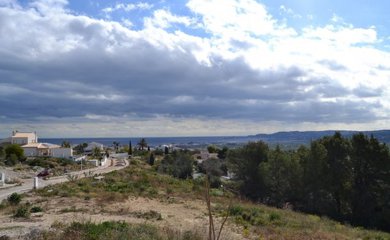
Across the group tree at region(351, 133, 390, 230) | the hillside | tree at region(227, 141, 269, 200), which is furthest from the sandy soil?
tree at region(227, 141, 269, 200)

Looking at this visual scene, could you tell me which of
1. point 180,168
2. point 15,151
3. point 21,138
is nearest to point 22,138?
point 21,138

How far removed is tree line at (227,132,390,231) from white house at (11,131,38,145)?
84.8 metres

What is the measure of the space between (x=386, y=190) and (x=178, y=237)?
35.4 metres

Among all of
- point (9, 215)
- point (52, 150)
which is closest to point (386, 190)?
point (9, 215)

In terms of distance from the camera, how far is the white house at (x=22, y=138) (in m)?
114

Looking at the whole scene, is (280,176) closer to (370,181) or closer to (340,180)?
(340,180)

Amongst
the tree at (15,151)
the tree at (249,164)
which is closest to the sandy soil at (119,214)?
the tree at (249,164)

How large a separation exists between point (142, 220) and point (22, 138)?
353ft

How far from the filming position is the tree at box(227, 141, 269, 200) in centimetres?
5003

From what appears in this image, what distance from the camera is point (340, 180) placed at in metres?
41.1

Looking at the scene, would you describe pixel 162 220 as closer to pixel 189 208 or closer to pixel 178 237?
pixel 189 208

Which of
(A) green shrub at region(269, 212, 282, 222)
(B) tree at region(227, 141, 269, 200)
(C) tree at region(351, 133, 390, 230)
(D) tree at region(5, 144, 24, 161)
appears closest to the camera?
(A) green shrub at region(269, 212, 282, 222)

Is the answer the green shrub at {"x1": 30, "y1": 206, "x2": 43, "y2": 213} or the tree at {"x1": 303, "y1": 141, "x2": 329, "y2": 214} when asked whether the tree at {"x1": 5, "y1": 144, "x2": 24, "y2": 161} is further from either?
the green shrub at {"x1": 30, "y1": 206, "x2": 43, "y2": 213}

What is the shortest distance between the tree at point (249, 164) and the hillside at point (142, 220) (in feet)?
71.5
